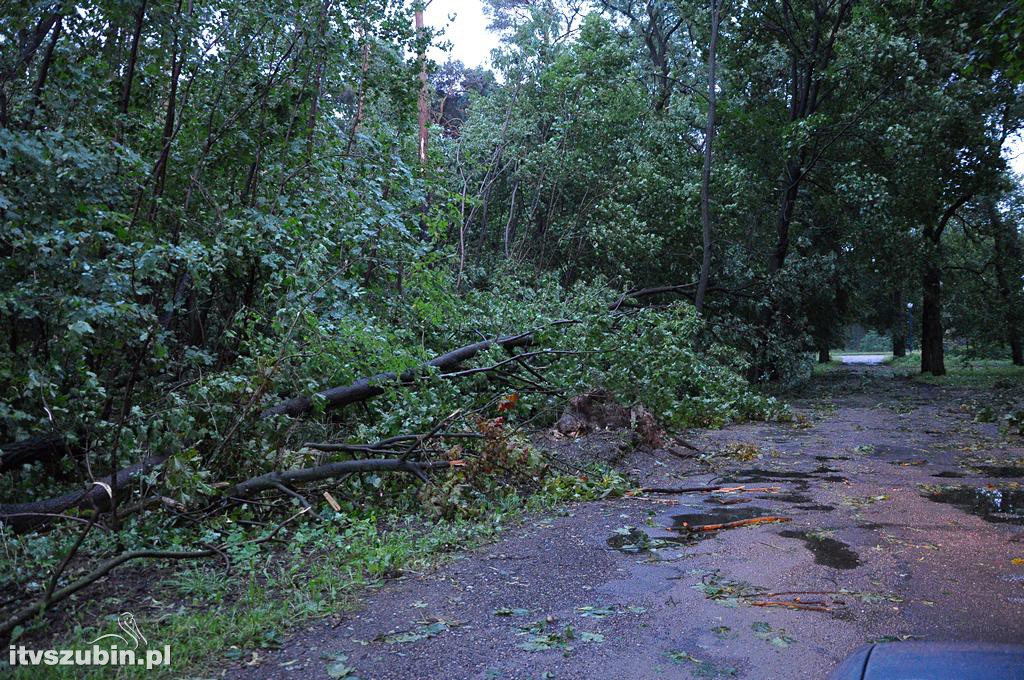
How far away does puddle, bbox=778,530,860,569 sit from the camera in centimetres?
440

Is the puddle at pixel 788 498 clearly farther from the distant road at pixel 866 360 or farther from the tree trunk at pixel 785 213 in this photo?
the distant road at pixel 866 360

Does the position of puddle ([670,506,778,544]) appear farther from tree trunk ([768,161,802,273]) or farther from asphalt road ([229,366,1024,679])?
A: tree trunk ([768,161,802,273])

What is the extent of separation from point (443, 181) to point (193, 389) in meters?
6.93

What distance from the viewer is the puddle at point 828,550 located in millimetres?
4398

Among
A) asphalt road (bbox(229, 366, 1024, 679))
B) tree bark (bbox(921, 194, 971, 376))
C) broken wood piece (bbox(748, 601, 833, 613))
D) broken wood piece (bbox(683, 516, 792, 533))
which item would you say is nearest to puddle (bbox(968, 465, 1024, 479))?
asphalt road (bbox(229, 366, 1024, 679))

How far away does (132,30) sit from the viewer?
22.1 feet

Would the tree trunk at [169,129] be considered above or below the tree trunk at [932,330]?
above

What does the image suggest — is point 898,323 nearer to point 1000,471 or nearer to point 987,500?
point 1000,471

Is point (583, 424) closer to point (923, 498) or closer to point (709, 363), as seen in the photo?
point (923, 498)

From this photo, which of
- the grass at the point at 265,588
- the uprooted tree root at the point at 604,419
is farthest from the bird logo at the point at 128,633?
the uprooted tree root at the point at 604,419

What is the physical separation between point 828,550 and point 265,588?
3.24m

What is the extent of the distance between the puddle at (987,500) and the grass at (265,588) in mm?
3338

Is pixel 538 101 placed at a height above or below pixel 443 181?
above

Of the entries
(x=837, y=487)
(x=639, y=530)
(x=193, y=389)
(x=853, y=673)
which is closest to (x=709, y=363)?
(x=837, y=487)
